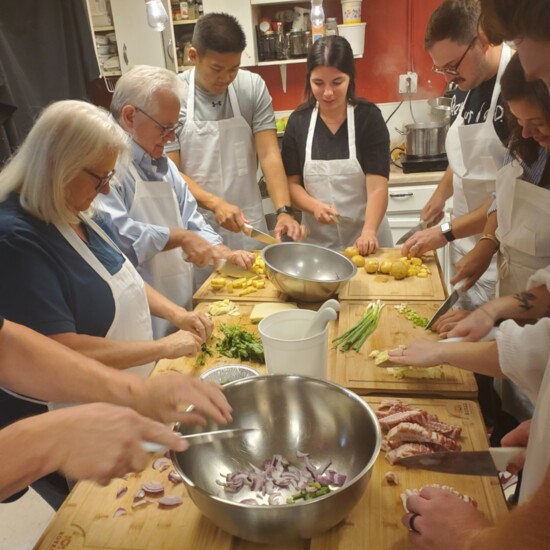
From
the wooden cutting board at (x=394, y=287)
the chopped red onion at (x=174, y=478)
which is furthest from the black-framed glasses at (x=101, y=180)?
the wooden cutting board at (x=394, y=287)

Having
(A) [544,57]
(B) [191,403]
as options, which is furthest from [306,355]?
(A) [544,57]

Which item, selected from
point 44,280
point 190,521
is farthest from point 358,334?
point 44,280

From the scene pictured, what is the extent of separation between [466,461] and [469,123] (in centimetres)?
190

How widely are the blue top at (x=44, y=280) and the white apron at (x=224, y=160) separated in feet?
5.40

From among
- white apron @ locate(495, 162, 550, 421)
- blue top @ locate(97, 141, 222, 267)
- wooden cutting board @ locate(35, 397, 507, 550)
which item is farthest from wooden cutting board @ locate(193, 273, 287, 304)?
wooden cutting board @ locate(35, 397, 507, 550)

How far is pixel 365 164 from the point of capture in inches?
117

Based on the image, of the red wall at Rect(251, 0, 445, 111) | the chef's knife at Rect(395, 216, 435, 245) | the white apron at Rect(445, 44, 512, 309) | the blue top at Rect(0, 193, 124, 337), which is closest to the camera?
the blue top at Rect(0, 193, 124, 337)

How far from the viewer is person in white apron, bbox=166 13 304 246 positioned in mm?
2912

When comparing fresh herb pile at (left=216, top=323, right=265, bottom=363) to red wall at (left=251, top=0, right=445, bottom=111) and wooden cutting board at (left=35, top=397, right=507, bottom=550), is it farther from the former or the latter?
red wall at (left=251, top=0, right=445, bottom=111)

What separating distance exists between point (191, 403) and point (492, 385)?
4.48 ft

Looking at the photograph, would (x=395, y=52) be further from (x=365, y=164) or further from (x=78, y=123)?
(x=78, y=123)

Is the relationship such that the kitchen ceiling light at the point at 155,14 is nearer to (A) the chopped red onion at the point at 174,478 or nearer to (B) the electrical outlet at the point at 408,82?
(B) the electrical outlet at the point at 408,82

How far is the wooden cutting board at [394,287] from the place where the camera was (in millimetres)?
2145

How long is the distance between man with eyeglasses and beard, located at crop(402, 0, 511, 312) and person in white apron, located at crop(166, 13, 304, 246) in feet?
2.89
